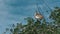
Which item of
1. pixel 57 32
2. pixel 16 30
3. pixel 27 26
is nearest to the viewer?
pixel 57 32

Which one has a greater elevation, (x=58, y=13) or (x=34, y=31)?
(x=58, y=13)

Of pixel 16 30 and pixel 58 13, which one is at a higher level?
pixel 58 13

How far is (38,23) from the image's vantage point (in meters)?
28.0

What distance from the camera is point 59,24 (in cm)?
2627

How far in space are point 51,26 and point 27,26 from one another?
3.06 metres

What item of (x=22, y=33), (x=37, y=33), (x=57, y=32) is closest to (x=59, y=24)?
(x=57, y=32)

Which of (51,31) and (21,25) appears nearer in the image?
(51,31)

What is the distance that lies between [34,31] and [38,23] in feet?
3.75

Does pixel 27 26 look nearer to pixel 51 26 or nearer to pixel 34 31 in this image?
pixel 34 31

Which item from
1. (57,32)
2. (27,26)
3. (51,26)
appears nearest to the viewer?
(57,32)

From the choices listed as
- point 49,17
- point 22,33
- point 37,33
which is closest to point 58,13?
point 49,17

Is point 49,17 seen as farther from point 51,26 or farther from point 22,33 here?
point 22,33

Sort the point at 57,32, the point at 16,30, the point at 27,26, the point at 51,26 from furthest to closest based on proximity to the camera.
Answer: the point at 16,30
the point at 27,26
the point at 51,26
the point at 57,32

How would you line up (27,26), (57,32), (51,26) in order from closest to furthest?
(57,32) → (51,26) → (27,26)
